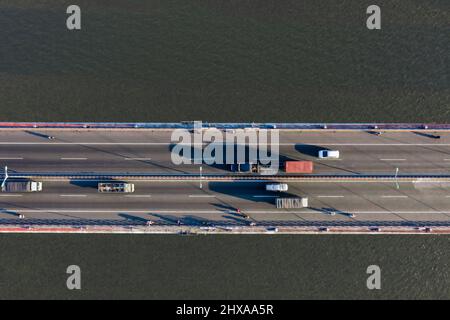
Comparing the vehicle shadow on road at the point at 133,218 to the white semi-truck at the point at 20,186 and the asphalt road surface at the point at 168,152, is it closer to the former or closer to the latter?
the asphalt road surface at the point at 168,152

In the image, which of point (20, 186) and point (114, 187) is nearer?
point (20, 186)

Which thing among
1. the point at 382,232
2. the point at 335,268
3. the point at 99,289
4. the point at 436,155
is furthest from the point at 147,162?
the point at 436,155

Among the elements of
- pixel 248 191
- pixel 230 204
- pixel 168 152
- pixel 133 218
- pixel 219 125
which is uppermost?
pixel 219 125

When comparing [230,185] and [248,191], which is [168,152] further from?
[248,191]

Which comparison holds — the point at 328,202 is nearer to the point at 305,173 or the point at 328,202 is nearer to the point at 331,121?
the point at 305,173

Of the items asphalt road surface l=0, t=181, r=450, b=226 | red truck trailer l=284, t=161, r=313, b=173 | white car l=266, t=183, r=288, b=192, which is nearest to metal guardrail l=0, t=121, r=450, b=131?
red truck trailer l=284, t=161, r=313, b=173

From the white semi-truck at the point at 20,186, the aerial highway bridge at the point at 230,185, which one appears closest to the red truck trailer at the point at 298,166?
the aerial highway bridge at the point at 230,185

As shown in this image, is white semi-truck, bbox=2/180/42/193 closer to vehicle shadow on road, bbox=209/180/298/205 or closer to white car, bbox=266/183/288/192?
vehicle shadow on road, bbox=209/180/298/205

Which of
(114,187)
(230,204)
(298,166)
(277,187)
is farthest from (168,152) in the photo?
→ (298,166)
